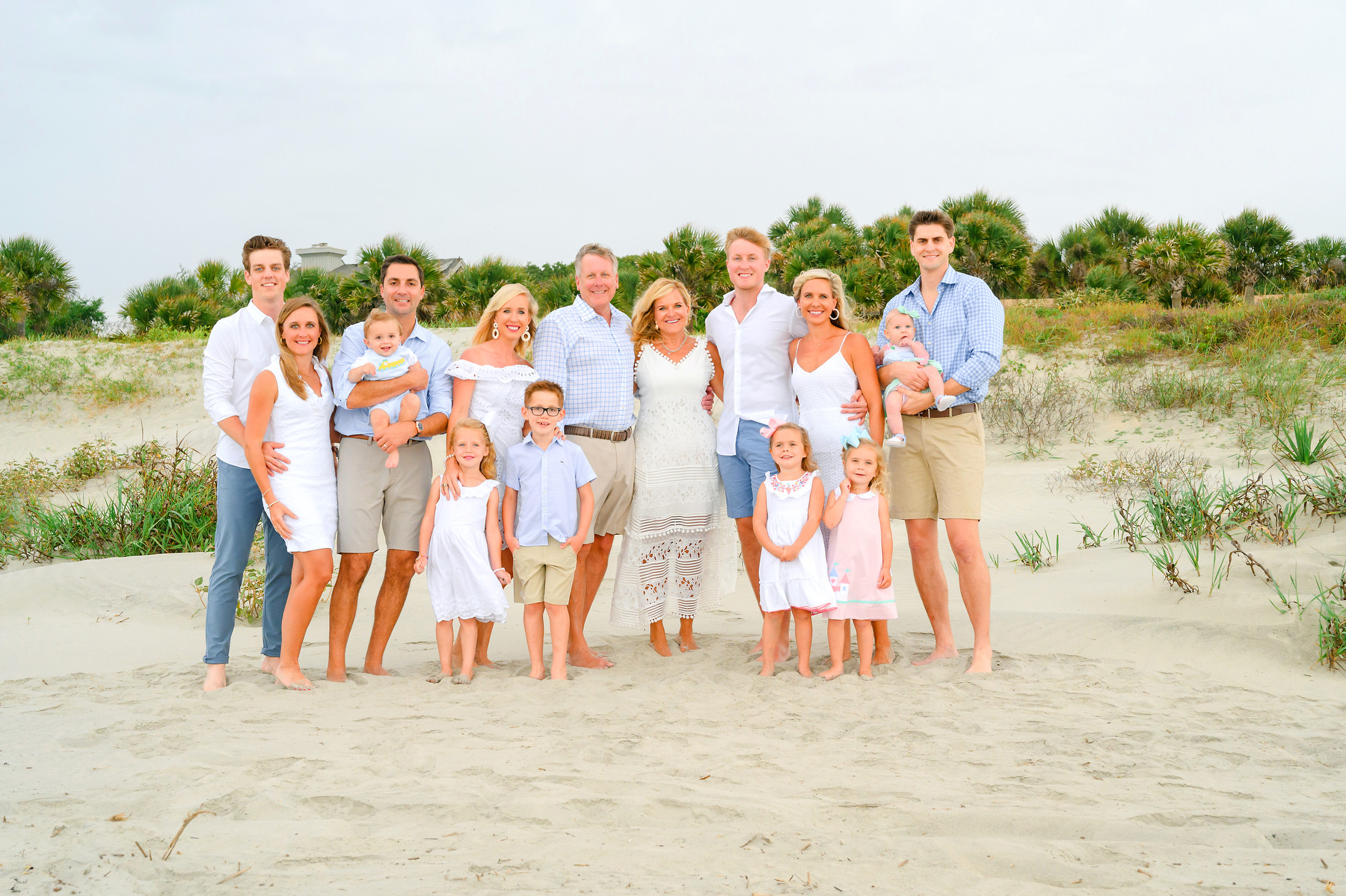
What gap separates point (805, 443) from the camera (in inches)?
186

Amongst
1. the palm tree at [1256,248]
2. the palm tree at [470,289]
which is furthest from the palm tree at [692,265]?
the palm tree at [1256,248]

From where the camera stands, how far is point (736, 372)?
497cm

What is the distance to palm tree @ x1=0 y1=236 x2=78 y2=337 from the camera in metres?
22.0

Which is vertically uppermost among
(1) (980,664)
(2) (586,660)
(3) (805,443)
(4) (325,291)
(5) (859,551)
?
(4) (325,291)

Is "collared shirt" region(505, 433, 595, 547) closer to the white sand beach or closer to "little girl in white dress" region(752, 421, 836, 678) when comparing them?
the white sand beach

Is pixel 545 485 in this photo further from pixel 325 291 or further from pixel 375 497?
pixel 325 291

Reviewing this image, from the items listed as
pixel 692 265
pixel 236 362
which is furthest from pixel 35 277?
pixel 236 362

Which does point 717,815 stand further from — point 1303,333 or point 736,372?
point 1303,333

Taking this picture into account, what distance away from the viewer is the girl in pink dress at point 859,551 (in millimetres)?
4629

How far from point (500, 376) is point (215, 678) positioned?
6.91 feet

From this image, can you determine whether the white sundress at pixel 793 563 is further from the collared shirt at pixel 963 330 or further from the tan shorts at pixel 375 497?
the tan shorts at pixel 375 497

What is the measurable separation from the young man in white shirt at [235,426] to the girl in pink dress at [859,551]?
285 cm

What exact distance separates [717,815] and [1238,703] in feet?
8.92

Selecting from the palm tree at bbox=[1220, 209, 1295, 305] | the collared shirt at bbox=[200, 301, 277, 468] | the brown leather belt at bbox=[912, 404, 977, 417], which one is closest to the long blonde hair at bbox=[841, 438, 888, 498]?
the brown leather belt at bbox=[912, 404, 977, 417]
